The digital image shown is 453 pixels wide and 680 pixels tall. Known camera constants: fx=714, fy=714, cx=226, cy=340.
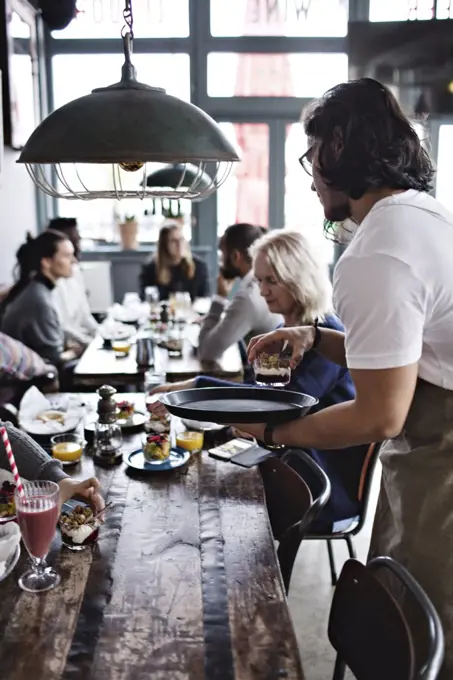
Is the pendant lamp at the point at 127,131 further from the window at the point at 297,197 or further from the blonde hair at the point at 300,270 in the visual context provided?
the window at the point at 297,197

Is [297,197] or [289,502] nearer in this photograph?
[289,502]

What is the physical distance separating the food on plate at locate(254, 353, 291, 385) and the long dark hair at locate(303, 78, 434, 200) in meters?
0.69

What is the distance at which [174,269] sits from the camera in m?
5.46

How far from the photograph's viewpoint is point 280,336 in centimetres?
193

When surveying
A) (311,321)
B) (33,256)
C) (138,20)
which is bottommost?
(33,256)

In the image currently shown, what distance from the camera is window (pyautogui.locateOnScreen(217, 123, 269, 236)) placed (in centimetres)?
640

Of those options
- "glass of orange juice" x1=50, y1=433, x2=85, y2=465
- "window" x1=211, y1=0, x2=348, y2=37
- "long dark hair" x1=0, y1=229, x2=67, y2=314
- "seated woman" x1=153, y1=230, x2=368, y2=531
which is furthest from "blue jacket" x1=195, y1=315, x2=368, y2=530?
"window" x1=211, y1=0, x2=348, y2=37

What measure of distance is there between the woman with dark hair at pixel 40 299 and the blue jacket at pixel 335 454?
1886 mm

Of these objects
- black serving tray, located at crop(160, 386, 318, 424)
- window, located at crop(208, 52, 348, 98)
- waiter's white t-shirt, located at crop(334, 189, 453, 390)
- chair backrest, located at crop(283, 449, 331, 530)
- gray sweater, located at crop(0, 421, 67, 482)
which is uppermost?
window, located at crop(208, 52, 348, 98)

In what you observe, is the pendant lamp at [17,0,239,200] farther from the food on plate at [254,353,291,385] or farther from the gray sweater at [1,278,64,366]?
the gray sweater at [1,278,64,366]

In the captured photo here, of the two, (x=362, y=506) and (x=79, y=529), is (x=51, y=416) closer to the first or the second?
(x=79, y=529)

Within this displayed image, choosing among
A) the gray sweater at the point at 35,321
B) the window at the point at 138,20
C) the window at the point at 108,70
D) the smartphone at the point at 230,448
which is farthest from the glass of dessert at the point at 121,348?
the window at the point at 138,20

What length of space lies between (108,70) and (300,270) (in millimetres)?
4483

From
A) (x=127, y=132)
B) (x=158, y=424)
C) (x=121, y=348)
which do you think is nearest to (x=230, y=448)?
(x=158, y=424)
